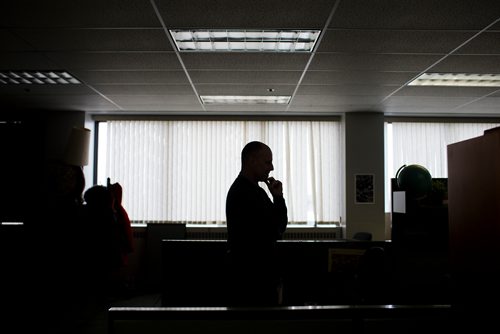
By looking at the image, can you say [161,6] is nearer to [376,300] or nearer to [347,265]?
[347,265]

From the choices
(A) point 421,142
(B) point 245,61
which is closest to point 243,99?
(B) point 245,61

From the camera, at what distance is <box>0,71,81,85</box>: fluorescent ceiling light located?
410cm

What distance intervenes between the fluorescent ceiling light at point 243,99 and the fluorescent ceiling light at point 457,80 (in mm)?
1646

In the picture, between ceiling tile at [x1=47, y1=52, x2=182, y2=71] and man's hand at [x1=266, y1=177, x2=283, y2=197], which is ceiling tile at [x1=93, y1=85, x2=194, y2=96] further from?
man's hand at [x1=266, y1=177, x2=283, y2=197]

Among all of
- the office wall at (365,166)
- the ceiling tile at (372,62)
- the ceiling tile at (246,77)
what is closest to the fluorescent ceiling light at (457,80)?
the ceiling tile at (372,62)

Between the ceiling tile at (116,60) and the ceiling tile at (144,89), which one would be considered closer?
the ceiling tile at (116,60)

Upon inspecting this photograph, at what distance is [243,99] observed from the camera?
17.5 feet

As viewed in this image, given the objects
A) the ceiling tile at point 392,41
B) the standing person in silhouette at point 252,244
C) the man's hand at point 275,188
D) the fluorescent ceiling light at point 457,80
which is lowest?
the standing person in silhouette at point 252,244

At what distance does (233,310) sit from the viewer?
1170 mm

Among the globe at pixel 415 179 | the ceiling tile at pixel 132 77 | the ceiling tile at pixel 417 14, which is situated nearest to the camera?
the ceiling tile at pixel 417 14

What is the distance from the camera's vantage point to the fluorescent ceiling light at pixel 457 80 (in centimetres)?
420

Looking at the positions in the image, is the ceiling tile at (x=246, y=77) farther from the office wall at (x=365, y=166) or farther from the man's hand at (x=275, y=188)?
the man's hand at (x=275, y=188)

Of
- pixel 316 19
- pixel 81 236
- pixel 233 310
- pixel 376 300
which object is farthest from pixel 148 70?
pixel 233 310

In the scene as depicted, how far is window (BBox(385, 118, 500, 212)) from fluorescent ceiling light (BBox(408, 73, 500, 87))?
179 cm
